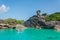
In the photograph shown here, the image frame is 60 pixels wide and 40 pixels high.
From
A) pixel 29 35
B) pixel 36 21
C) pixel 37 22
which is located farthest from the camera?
pixel 36 21

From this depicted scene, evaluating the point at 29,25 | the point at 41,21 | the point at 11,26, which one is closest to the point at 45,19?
the point at 41,21

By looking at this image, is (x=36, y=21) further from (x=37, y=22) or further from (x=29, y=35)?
(x=29, y=35)

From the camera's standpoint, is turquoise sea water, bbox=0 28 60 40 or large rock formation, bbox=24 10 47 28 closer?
turquoise sea water, bbox=0 28 60 40

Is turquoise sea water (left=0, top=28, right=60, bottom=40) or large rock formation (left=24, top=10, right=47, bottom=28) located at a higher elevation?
large rock formation (left=24, top=10, right=47, bottom=28)

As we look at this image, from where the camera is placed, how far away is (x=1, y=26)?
70500 mm

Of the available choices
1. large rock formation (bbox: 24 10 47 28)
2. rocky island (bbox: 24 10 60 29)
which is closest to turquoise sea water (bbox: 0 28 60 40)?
rocky island (bbox: 24 10 60 29)

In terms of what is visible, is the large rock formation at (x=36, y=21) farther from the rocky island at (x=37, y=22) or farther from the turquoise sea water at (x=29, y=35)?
the turquoise sea water at (x=29, y=35)

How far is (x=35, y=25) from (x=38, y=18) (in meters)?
3.88

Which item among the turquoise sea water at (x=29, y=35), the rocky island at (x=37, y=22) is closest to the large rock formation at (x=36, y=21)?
the rocky island at (x=37, y=22)

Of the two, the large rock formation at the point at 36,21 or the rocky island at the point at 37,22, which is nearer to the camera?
the rocky island at the point at 37,22

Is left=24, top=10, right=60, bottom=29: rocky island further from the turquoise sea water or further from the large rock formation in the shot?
the turquoise sea water

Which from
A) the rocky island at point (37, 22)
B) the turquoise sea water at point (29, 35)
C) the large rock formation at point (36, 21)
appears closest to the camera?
the turquoise sea water at point (29, 35)

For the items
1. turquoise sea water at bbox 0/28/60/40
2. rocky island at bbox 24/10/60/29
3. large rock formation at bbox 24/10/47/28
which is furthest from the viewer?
large rock formation at bbox 24/10/47/28

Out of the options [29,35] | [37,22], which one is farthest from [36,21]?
[29,35]
